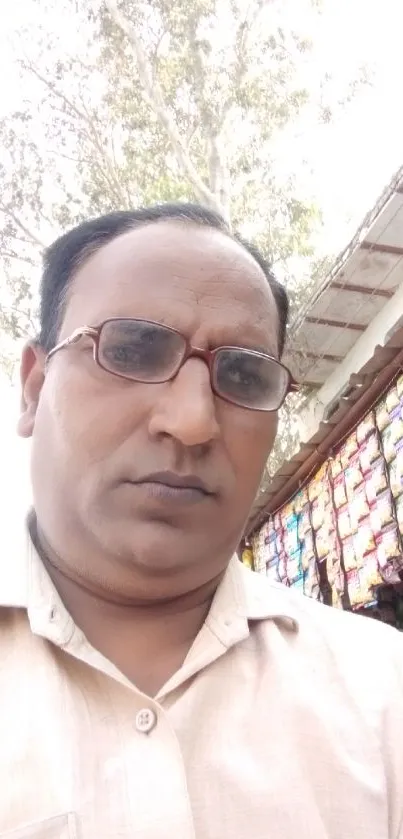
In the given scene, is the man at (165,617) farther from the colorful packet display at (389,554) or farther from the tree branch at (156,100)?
the tree branch at (156,100)

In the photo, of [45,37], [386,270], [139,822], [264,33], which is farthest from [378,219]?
[45,37]

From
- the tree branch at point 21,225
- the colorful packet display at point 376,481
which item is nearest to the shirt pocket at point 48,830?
the colorful packet display at point 376,481

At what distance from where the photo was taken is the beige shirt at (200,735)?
65cm

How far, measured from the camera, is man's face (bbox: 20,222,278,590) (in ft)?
2.51

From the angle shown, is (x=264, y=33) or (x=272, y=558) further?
(x=264, y=33)

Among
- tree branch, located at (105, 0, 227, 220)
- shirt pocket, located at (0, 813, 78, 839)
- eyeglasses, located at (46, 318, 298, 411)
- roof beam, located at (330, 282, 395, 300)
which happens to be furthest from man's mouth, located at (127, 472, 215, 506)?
tree branch, located at (105, 0, 227, 220)

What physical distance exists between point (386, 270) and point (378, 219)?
362mm

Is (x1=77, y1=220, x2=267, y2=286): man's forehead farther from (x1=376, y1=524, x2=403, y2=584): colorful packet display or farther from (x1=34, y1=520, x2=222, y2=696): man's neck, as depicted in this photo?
(x1=376, y1=524, x2=403, y2=584): colorful packet display

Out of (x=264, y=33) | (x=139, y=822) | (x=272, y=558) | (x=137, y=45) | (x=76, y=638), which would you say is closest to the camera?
(x=139, y=822)

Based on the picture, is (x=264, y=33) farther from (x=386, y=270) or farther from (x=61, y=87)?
(x=386, y=270)

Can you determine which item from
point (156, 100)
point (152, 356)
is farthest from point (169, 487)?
point (156, 100)

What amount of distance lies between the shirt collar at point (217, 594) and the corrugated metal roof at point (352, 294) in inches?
81.1

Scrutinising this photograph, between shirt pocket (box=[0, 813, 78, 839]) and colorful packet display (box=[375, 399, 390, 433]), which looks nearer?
shirt pocket (box=[0, 813, 78, 839])

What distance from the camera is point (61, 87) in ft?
15.0
